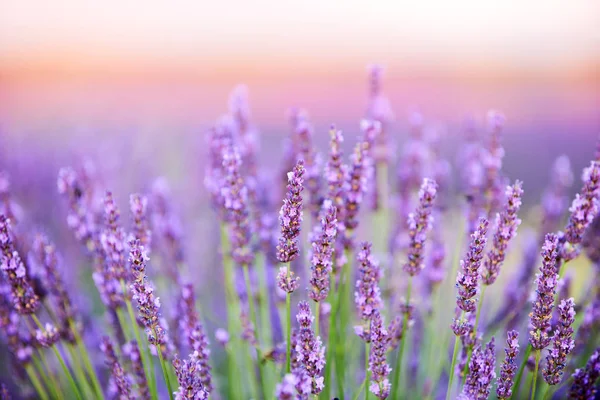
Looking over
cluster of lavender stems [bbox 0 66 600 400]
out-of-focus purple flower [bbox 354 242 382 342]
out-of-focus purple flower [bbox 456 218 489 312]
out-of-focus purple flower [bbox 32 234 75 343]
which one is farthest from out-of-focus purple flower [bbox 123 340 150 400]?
out-of-focus purple flower [bbox 456 218 489 312]

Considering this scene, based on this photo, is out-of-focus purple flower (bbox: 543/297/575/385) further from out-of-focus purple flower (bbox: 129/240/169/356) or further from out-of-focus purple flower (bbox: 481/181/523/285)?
out-of-focus purple flower (bbox: 129/240/169/356)

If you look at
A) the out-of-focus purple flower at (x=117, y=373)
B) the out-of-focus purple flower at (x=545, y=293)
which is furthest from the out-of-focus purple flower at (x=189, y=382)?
the out-of-focus purple flower at (x=545, y=293)

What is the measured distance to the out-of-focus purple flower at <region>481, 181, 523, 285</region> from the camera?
4.28 feet

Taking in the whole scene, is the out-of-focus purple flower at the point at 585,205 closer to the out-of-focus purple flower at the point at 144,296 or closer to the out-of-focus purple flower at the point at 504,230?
the out-of-focus purple flower at the point at 504,230

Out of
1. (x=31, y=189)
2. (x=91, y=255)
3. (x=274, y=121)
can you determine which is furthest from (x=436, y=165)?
(x=274, y=121)

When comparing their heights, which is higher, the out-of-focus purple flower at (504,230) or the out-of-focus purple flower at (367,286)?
the out-of-focus purple flower at (504,230)

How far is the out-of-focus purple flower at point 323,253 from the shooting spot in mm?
1292

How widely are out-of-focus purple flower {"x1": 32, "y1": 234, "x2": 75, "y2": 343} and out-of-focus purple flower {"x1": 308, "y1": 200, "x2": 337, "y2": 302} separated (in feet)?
2.99

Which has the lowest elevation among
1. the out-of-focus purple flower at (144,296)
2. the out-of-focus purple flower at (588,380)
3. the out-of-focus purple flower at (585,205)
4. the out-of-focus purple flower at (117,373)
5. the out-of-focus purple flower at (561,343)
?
the out-of-focus purple flower at (588,380)

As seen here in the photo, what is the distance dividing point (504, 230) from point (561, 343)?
→ 0.33m

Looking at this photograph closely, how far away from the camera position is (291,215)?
128 centimetres

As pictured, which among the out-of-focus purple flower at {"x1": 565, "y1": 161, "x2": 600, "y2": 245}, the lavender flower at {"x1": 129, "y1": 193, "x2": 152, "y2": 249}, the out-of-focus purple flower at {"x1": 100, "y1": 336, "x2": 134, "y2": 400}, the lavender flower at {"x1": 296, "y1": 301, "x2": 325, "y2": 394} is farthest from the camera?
the lavender flower at {"x1": 129, "y1": 193, "x2": 152, "y2": 249}

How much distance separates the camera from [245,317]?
71.2 inches

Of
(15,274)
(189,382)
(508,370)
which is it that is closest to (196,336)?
(189,382)
